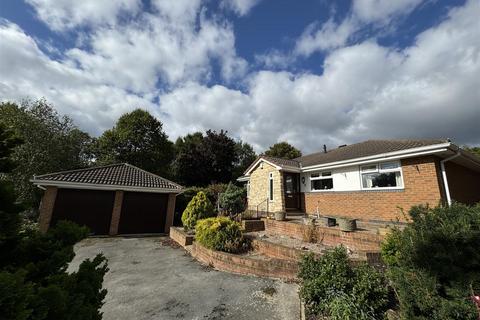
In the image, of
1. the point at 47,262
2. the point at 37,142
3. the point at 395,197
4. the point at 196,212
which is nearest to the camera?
the point at 47,262

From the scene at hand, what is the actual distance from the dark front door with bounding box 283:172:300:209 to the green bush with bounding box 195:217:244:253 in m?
6.85

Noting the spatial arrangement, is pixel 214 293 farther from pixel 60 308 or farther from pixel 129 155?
pixel 129 155

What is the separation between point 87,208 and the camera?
1236cm

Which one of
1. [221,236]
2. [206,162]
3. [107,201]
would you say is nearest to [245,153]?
[206,162]

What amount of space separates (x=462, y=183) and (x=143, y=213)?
1738cm

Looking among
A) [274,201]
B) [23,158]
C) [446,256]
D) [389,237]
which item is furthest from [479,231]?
[23,158]

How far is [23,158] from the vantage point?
18.2 metres

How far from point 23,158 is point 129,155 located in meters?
10.2

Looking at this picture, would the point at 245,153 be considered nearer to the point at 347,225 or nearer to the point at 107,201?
the point at 107,201

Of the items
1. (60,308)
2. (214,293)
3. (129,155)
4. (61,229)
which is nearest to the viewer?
(60,308)

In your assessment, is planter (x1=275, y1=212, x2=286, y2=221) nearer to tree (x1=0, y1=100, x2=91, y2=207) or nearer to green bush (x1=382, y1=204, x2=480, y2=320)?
green bush (x1=382, y1=204, x2=480, y2=320)

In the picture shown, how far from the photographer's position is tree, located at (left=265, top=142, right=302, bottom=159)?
35406 mm

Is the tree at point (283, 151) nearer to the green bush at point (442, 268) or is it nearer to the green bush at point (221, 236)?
the green bush at point (221, 236)

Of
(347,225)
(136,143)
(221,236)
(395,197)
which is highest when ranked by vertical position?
(136,143)
